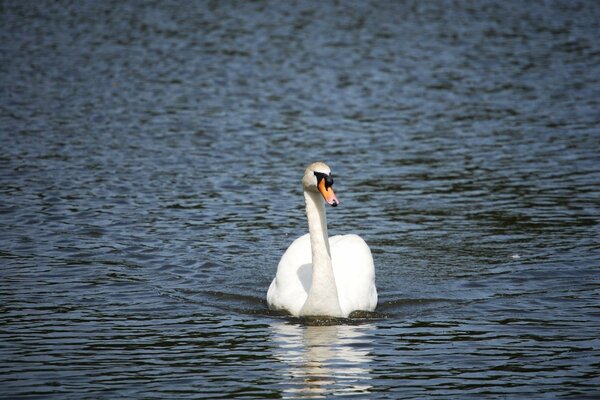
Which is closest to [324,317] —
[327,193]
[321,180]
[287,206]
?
[327,193]

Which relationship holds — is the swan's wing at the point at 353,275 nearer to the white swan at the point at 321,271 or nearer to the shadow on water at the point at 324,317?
the white swan at the point at 321,271

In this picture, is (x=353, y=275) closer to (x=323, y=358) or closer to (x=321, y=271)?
(x=321, y=271)

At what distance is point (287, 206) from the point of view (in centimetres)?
1694

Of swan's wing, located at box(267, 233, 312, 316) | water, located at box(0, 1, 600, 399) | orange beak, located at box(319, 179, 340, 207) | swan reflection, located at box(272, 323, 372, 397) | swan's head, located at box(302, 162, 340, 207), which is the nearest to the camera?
swan reflection, located at box(272, 323, 372, 397)

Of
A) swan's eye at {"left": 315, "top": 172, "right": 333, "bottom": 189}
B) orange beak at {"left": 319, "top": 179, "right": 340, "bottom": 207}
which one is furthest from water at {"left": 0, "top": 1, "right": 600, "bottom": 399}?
swan's eye at {"left": 315, "top": 172, "right": 333, "bottom": 189}

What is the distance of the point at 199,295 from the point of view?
1248 cm

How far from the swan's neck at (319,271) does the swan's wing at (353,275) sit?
11.2 inches

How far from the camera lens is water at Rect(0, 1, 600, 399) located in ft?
32.6

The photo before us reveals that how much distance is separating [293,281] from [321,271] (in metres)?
0.68

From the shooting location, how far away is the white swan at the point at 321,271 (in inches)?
449

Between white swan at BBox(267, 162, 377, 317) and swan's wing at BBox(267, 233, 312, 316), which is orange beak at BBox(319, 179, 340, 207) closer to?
white swan at BBox(267, 162, 377, 317)

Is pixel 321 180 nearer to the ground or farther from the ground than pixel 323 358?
farther from the ground

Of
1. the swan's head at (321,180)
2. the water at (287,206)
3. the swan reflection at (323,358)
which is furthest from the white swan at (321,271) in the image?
the swan reflection at (323,358)

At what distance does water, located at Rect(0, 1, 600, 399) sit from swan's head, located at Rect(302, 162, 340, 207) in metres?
1.33
